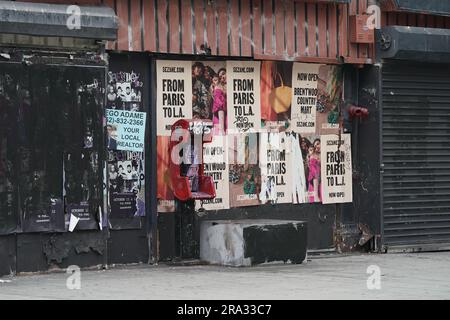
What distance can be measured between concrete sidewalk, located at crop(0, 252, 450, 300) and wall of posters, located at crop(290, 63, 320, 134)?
7.41ft

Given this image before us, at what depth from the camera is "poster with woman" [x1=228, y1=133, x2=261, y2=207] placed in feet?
52.2

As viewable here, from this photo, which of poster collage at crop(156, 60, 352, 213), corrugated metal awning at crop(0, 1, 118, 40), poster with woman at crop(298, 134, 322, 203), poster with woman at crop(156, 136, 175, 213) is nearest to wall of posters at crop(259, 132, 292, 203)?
poster collage at crop(156, 60, 352, 213)

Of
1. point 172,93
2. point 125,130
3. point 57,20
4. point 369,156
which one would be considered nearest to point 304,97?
point 369,156

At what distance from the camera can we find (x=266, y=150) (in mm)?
16281

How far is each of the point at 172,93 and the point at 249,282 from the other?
11.9 feet

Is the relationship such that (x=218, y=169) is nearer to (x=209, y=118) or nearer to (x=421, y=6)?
(x=209, y=118)

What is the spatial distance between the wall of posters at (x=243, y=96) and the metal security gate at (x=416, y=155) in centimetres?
234

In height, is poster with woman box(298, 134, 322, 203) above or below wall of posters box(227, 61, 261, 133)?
below

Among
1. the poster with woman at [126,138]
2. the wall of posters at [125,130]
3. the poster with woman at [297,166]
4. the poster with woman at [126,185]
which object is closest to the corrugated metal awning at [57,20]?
the poster with woman at [126,138]

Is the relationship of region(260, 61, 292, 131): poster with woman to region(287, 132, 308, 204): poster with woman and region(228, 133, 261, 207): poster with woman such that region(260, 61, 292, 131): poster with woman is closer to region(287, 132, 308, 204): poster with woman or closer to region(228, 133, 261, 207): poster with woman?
region(287, 132, 308, 204): poster with woman

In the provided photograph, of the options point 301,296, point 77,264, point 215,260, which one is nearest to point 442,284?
point 301,296

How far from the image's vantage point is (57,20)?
13492 mm

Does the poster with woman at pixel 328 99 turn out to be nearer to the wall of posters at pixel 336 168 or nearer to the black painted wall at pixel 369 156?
the wall of posters at pixel 336 168
